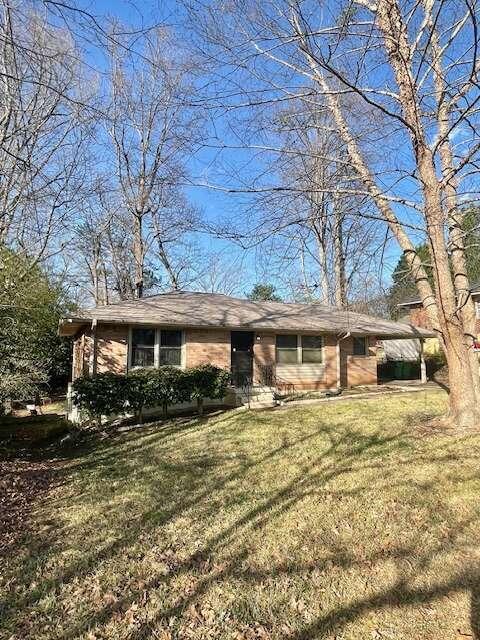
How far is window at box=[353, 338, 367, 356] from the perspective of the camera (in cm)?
1792

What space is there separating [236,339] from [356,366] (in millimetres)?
5553

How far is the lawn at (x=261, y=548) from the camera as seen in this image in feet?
9.67

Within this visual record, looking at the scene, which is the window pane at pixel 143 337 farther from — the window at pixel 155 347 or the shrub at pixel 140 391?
the shrub at pixel 140 391

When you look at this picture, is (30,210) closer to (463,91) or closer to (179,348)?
(179,348)

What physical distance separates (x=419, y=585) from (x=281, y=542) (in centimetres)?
127

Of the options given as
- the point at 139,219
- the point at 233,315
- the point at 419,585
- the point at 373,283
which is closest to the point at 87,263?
the point at 139,219

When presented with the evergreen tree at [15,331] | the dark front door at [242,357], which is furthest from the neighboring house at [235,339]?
the evergreen tree at [15,331]

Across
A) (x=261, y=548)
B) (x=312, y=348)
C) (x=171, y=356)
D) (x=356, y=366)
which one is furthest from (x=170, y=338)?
(x=261, y=548)

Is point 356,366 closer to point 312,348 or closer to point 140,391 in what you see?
point 312,348

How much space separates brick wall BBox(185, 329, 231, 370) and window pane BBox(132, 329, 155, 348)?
1.18m

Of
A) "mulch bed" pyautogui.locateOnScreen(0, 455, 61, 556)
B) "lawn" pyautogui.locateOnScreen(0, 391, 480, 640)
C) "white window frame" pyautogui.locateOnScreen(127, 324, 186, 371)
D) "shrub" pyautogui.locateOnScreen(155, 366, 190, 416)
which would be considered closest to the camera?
"lawn" pyautogui.locateOnScreen(0, 391, 480, 640)

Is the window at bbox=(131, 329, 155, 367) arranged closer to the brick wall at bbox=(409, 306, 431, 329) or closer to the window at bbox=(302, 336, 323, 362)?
the window at bbox=(302, 336, 323, 362)

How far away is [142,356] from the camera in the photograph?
1374 centimetres

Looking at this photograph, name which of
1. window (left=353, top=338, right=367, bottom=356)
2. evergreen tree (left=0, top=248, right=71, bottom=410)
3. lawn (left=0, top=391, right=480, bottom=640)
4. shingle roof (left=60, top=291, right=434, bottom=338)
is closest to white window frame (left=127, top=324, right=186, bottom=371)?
shingle roof (left=60, top=291, right=434, bottom=338)
